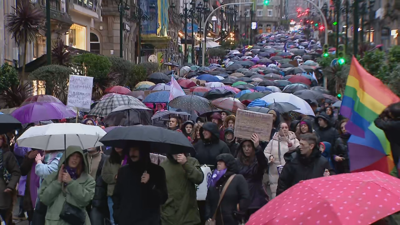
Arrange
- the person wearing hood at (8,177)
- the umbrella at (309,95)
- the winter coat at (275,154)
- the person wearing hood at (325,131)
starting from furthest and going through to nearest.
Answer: the umbrella at (309,95)
the person wearing hood at (325,131)
the winter coat at (275,154)
the person wearing hood at (8,177)

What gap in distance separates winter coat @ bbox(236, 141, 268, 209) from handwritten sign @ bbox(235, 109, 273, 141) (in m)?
0.72

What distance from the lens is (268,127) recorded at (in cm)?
947

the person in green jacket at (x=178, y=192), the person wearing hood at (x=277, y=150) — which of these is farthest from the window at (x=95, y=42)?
the person in green jacket at (x=178, y=192)

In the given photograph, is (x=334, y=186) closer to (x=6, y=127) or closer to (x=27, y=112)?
(x=6, y=127)

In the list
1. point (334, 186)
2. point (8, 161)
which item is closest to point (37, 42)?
point (8, 161)

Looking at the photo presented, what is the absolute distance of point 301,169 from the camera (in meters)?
8.00

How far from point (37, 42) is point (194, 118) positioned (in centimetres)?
1844

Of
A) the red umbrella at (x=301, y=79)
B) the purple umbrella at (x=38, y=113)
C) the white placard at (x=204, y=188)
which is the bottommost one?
the red umbrella at (x=301, y=79)

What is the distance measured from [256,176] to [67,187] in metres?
2.63

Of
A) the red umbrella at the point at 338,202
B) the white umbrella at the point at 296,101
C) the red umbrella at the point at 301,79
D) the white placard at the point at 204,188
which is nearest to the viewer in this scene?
the red umbrella at the point at 338,202

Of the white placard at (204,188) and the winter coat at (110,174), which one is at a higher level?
the winter coat at (110,174)

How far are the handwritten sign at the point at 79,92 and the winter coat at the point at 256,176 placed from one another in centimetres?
351

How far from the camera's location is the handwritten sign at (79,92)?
11211mm

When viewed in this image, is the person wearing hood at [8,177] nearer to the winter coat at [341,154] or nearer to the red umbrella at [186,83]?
the winter coat at [341,154]
